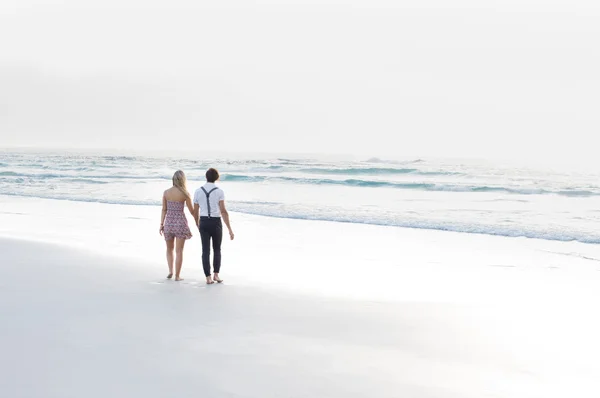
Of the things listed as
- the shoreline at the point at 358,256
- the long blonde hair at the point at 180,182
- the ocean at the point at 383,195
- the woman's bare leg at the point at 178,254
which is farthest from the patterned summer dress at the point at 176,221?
the ocean at the point at 383,195

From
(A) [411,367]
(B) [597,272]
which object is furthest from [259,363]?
(B) [597,272]

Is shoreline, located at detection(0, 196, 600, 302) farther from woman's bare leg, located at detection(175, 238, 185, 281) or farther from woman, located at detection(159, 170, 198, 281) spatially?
woman, located at detection(159, 170, 198, 281)

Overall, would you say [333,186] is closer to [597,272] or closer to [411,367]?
[597,272]

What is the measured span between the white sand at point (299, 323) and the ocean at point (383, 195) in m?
6.14

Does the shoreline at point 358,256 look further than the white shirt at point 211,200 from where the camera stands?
Yes

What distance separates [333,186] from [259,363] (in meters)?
32.6

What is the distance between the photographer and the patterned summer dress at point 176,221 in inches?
342

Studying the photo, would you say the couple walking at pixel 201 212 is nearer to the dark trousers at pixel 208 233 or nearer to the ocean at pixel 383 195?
the dark trousers at pixel 208 233

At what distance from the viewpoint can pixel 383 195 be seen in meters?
31.0

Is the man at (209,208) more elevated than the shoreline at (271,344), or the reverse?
the man at (209,208)

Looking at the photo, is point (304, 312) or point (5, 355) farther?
point (304, 312)

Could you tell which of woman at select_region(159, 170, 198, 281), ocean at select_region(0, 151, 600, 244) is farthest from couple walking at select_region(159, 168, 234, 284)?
ocean at select_region(0, 151, 600, 244)

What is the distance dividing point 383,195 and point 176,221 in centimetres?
2317

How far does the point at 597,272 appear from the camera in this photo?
10648mm
